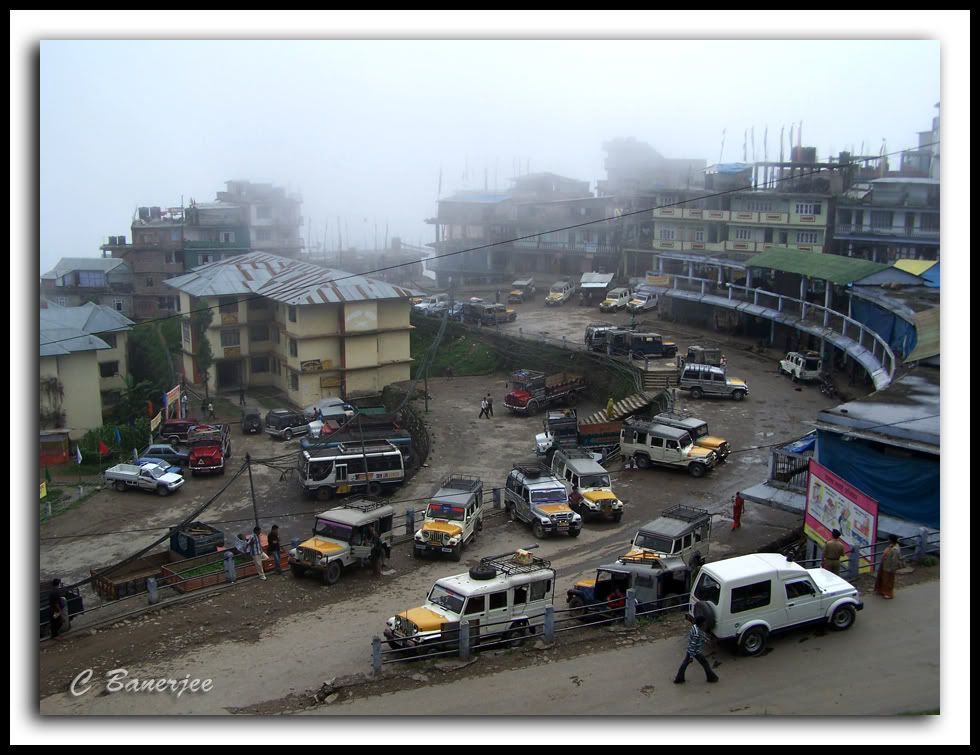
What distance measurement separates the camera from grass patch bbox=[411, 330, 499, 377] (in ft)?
130

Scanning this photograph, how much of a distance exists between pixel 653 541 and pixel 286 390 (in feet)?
83.8

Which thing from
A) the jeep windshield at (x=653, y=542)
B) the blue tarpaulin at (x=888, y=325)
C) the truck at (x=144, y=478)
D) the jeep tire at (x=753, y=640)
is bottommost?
the truck at (x=144, y=478)

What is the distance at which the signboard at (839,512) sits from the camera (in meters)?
11.9

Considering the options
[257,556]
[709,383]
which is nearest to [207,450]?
[257,556]

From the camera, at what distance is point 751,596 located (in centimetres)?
1002

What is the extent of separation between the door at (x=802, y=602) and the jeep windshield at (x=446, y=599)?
13.7ft

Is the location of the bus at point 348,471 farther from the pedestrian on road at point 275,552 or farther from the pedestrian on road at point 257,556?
the pedestrian on road at point 257,556

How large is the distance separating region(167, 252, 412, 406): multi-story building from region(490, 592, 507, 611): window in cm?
2429

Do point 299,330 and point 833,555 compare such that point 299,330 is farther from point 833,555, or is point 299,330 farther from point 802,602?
point 802,602

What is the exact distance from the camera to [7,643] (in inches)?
341

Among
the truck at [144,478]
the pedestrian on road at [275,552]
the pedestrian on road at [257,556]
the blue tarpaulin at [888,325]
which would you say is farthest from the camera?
the truck at [144,478]

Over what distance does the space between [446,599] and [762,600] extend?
13.9 feet

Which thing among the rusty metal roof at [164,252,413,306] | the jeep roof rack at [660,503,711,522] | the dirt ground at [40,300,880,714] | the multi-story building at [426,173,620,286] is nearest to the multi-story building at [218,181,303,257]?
the multi-story building at [426,173,620,286]

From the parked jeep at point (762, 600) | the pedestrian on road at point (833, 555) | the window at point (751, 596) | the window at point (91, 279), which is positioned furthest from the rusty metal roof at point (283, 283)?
the window at point (751, 596)
